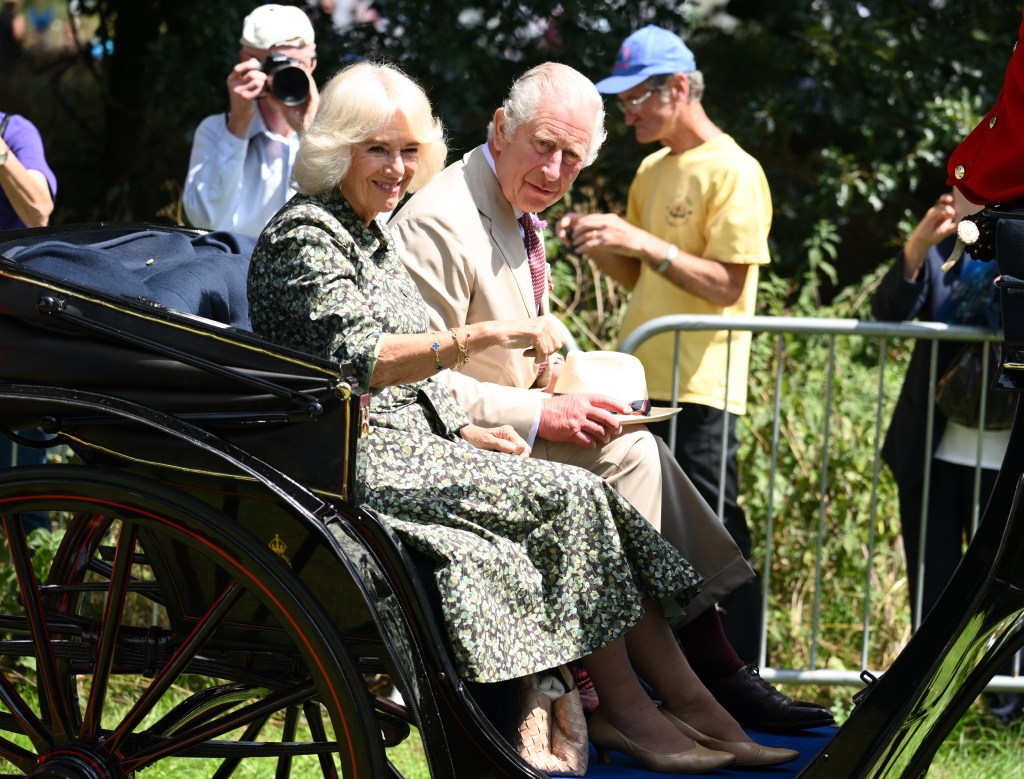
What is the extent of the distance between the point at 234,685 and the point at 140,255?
0.95m

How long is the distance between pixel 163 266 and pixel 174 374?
0.53 metres

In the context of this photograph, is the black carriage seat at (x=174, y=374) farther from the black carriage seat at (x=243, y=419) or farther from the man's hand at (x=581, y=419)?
Answer: the man's hand at (x=581, y=419)

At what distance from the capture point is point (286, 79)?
4.18 m

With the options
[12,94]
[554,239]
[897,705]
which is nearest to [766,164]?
[554,239]

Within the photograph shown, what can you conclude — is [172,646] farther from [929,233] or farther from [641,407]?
[929,233]

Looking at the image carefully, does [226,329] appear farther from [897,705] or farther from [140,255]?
[897,705]

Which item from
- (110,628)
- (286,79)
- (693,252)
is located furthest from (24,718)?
(693,252)

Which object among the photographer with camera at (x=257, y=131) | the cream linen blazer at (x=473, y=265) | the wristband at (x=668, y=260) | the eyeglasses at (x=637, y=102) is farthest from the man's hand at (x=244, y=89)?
the wristband at (x=668, y=260)

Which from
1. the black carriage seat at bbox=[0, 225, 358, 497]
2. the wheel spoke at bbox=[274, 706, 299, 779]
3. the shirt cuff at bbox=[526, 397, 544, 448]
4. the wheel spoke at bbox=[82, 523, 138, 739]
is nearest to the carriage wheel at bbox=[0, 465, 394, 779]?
the wheel spoke at bbox=[82, 523, 138, 739]

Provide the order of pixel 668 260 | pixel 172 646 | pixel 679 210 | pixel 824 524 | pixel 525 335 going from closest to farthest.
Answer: pixel 172 646 → pixel 525 335 → pixel 668 260 → pixel 679 210 → pixel 824 524

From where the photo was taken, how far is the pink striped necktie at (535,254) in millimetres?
3504

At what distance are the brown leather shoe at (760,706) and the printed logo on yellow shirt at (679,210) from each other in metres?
1.94

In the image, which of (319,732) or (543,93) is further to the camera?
(543,93)

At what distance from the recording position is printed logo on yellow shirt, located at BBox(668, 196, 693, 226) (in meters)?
4.60
